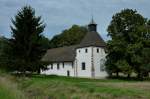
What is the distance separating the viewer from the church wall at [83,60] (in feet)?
201

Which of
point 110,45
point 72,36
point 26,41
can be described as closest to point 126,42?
point 110,45

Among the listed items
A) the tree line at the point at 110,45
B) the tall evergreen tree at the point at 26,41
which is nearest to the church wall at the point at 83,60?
the tree line at the point at 110,45

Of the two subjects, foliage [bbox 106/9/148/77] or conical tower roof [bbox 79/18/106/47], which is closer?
foliage [bbox 106/9/148/77]

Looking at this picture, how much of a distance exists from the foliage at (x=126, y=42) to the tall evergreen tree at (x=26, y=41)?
46.9 feet

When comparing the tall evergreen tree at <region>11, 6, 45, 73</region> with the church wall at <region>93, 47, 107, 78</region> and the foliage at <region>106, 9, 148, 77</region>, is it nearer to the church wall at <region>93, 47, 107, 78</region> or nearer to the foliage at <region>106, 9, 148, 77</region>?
the foliage at <region>106, 9, 148, 77</region>

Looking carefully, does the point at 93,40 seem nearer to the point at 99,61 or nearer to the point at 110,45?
the point at 99,61

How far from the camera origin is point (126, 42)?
Result: 180 feet

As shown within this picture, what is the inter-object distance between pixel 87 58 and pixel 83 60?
1.09 meters

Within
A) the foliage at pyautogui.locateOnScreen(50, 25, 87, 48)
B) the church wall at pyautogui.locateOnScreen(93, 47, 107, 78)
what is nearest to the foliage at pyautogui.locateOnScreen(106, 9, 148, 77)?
the church wall at pyautogui.locateOnScreen(93, 47, 107, 78)

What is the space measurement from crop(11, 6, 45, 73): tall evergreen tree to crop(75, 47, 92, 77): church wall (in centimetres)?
1744

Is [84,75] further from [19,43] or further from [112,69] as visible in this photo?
[19,43]

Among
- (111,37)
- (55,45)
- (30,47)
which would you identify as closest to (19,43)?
(30,47)

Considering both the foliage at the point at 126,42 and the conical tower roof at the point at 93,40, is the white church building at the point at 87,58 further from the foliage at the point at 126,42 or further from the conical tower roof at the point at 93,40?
the foliage at the point at 126,42

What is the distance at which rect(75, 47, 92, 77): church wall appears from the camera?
201 feet
